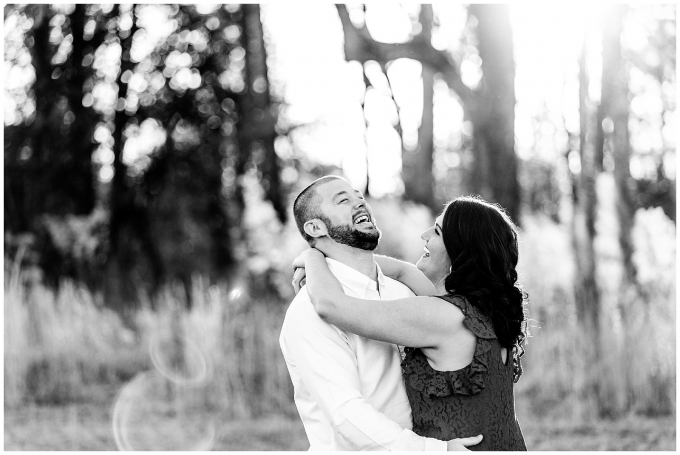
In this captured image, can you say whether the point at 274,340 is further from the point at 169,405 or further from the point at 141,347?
the point at 141,347

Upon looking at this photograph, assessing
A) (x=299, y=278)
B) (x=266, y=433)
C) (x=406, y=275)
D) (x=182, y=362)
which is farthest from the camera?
(x=182, y=362)

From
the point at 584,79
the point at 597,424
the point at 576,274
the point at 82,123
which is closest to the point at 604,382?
the point at 597,424

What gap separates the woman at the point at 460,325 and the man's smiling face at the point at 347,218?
108 millimetres

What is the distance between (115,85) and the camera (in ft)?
47.1

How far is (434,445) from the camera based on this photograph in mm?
2418

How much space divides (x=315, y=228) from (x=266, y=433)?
13.3 feet

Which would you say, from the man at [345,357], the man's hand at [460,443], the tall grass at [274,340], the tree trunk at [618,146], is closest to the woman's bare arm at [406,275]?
the man at [345,357]

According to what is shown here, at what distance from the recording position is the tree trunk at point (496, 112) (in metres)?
8.04

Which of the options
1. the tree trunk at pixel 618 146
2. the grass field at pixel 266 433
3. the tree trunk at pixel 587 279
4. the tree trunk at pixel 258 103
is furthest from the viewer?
the tree trunk at pixel 258 103

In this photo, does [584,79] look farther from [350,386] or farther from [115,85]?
[350,386]

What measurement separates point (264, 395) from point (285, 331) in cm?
449

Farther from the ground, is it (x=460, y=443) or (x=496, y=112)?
(x=496, y=112)

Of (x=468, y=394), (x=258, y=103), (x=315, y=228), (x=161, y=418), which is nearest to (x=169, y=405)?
(x=161, y=418)

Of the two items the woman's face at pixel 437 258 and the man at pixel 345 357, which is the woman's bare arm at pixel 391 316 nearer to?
the man at pixel 345 357
